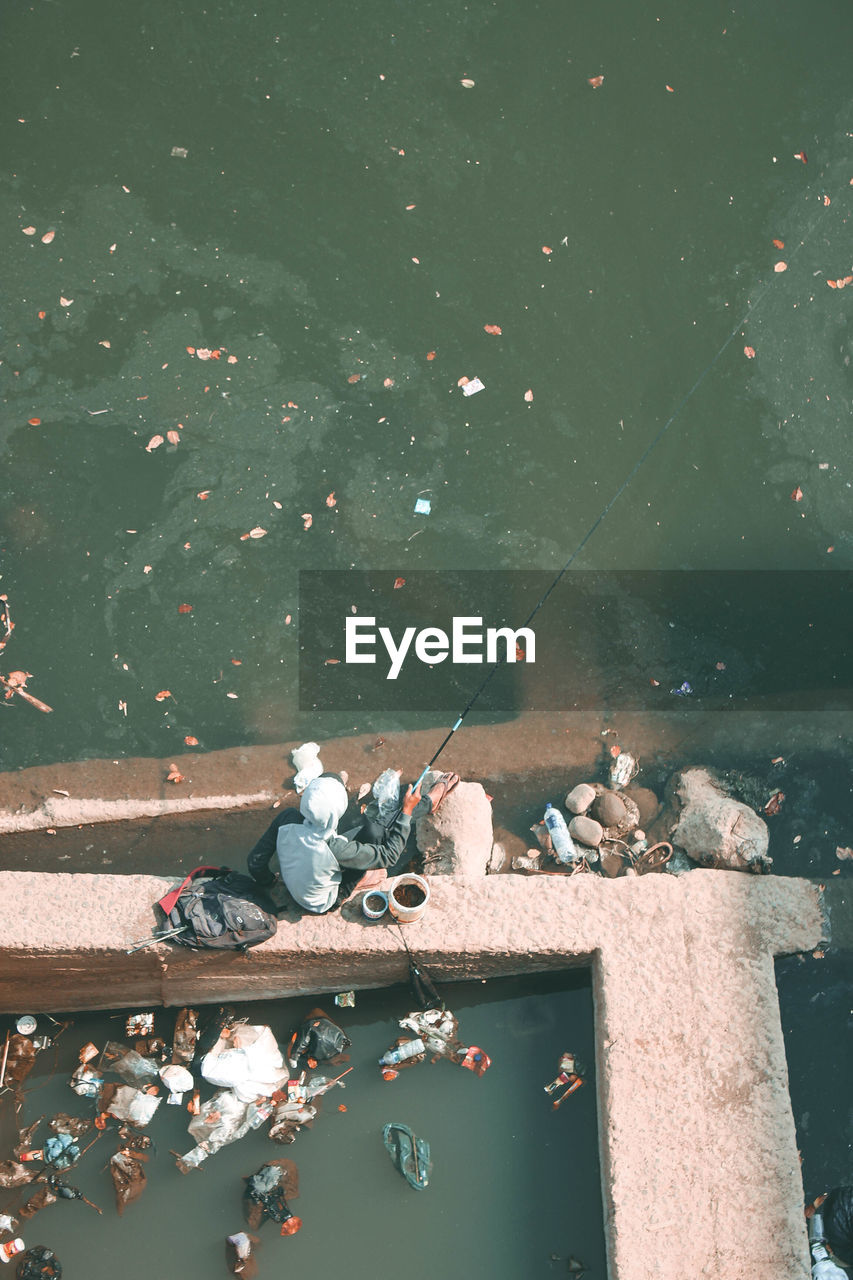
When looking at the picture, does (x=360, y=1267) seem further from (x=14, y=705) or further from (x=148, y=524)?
(x=148, y=524)

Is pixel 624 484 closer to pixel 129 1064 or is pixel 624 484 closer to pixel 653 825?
pixel 653 825

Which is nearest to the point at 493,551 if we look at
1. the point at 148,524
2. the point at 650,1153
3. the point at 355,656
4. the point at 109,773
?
the point at 355,656

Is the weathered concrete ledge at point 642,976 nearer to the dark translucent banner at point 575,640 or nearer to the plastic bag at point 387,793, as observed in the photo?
the plastic bag at point 387,793

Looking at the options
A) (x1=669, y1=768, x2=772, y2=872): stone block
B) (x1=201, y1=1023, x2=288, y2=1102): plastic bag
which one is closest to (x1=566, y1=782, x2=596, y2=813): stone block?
(x1=669, y1=768, x2=772, y2=872): stone block

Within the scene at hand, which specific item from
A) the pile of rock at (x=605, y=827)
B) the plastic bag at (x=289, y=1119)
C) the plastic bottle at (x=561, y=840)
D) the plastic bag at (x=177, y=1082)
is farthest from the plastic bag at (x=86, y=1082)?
the pile of rock at (x=605, y=827)

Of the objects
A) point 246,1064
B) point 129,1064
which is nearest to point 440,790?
point 246,1064

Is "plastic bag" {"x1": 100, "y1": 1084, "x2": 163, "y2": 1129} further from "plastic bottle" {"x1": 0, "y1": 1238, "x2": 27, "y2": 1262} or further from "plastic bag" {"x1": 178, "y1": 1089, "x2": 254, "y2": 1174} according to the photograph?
"plastic bottle" {"x1": 0, "y1": 1238, "x2": 27, "y2": 1262}
